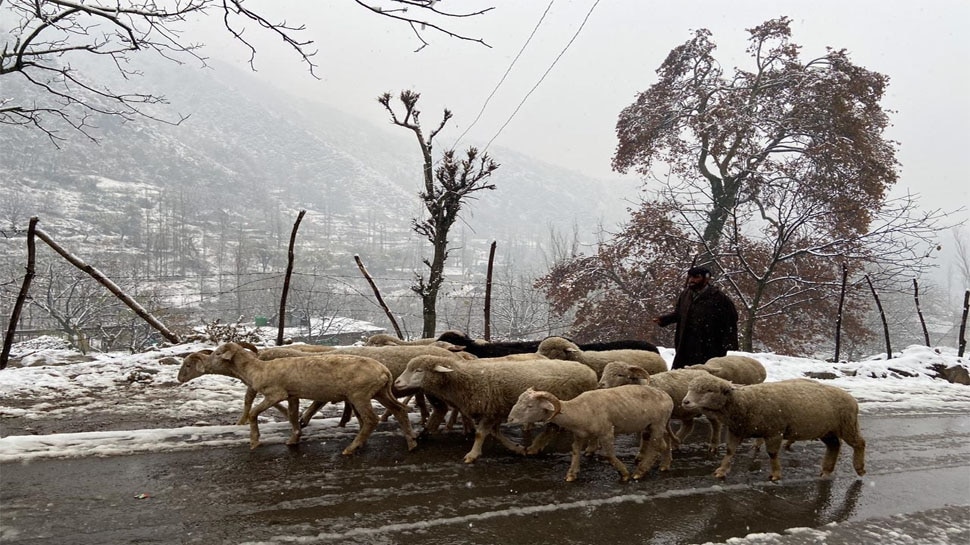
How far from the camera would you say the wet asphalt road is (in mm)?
3902

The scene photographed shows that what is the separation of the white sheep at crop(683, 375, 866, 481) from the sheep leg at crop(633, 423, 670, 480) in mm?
397

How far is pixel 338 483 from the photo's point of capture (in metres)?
4.77

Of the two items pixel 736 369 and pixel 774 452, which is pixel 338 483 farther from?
pixel 736 369

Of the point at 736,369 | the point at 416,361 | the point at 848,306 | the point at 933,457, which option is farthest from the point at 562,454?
the point at 848,306

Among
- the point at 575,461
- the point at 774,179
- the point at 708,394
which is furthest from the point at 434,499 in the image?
the point at 774,179

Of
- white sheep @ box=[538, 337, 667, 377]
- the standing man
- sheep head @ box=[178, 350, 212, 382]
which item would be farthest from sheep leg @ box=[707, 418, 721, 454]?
sheep head @ box=[178, 350, 212, 382]

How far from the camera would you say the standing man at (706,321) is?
8711 millimetres

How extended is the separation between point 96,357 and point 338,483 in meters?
6.93

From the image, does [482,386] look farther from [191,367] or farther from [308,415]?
[191,367]

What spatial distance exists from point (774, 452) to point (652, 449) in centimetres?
115

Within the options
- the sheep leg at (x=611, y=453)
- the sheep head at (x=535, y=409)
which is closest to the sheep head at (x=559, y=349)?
the sheep leg at (x=611, y=453)

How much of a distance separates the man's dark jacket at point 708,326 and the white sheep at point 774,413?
3094 millimetres

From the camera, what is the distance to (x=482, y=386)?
5.89m

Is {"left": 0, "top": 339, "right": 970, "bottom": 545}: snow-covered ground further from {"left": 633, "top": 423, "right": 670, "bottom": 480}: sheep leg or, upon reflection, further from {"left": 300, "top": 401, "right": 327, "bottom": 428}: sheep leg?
{"left": 633, "top": 423, "right": 670, "bottom": 480}: sheep leg
